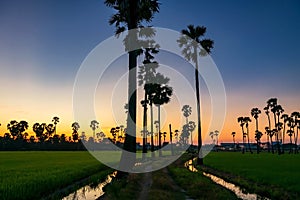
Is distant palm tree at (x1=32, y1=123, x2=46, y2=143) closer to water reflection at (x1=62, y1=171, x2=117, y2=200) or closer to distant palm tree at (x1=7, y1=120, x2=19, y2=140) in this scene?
distant palm tree at (x1=7, y1=120, x2=19, y2=140)

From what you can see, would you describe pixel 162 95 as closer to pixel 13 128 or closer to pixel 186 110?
pixel 186 110

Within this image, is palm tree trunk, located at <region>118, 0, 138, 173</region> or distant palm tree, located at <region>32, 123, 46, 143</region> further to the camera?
distant palm tree, located at <region>32, 123, 46, 143</region>

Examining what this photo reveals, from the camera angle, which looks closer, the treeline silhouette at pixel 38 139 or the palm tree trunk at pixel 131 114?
the palm tree trunk at pixel 131 114

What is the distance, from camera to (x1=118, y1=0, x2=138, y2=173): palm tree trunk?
24.5 meters

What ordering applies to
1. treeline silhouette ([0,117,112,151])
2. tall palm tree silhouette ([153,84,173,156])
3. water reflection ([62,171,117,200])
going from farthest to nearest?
1. treeline silhouette ([0,117,112,151])
2. tall palm tree silhouette ([153,84,173,156])
3. water reflection ([62,171,117,200])

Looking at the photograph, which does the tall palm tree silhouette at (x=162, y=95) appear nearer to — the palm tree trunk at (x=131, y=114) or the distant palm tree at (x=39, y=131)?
the palm tree trunk at (x=131, y=114)

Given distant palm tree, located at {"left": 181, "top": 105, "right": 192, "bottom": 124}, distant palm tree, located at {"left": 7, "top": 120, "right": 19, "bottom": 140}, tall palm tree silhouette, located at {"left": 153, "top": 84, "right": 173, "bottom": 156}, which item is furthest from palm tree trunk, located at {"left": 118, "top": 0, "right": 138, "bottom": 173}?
distant palm tree, located at {"left": 7, "top": 120, "right": 19, "bottom": 140}

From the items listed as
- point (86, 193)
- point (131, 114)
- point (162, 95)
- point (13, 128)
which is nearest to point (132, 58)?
point (131, 114)

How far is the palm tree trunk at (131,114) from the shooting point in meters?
24.5

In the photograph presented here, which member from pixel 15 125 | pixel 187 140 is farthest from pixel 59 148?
pixel 187 140

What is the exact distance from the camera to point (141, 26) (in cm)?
2895

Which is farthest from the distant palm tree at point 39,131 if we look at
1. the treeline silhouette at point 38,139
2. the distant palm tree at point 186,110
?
the distant palm tree at point 186,110

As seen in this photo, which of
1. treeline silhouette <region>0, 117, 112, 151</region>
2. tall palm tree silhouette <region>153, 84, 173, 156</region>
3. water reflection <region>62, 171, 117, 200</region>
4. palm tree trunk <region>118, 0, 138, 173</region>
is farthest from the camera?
treeline silhouette <region>0, 117, 112, 151</region>

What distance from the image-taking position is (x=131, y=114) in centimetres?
2517
